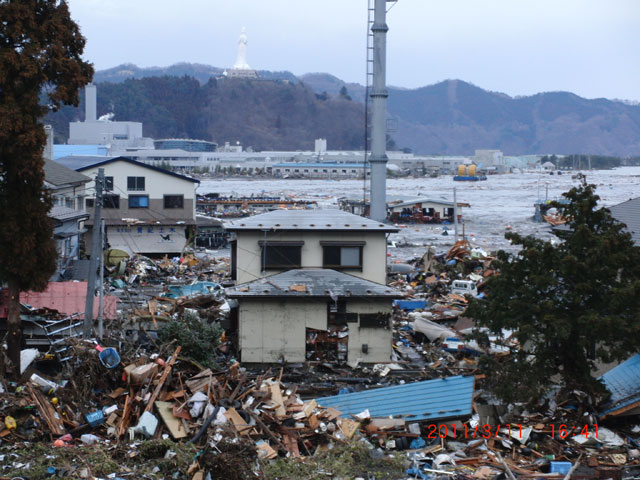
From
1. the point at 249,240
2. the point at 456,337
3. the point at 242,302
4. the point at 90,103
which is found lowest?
the point at 456,337

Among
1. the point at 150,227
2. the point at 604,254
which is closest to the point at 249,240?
the point at 604,254

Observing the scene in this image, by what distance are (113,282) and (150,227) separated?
360 inches

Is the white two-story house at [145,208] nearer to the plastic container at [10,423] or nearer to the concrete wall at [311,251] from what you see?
the concrete wall at [311,251]

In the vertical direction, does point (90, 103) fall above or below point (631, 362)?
above

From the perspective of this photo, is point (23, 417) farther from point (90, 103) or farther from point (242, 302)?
point (90, 103)

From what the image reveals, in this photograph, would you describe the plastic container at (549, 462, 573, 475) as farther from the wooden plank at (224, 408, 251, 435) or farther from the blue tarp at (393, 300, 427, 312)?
the blue tarp at (393, 300, 427, 312)

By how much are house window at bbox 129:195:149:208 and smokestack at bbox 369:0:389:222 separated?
9.30 m

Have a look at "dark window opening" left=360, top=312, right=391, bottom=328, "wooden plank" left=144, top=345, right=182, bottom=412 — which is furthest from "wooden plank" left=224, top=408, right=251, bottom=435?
"dark window opening" left=360, top=312, right=391, bottom=328

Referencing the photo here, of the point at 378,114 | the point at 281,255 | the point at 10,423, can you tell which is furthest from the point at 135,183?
the point at 10,423

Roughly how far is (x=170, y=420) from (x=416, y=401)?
3.27 m

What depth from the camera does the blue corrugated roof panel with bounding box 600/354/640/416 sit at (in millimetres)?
9797

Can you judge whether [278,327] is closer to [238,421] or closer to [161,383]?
[161,383]

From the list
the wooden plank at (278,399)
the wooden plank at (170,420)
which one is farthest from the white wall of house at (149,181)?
the wooden plank at (170,420)

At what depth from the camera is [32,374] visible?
31.2 ft
